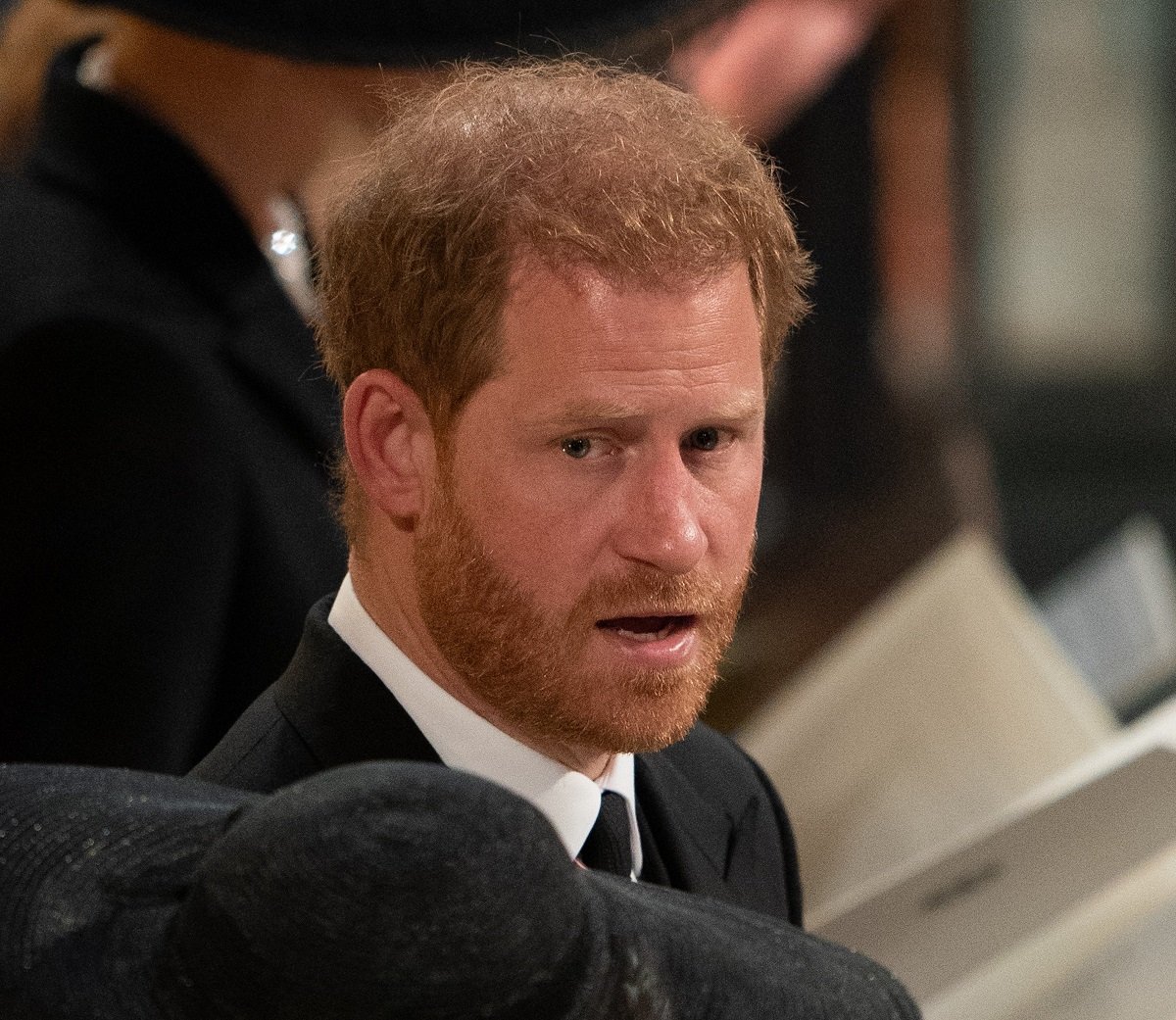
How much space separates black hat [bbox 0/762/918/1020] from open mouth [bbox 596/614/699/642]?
63 millimetres

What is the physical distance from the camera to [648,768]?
51cm

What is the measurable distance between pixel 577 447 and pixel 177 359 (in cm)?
18

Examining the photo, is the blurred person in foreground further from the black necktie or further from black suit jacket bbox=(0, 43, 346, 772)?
the black necktie

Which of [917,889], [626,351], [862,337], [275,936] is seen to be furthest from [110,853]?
[862,337]

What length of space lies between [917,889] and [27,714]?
0.87 ft

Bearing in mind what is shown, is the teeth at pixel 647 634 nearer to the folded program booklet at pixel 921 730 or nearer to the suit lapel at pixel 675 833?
the suit lapel at pixel 675 833

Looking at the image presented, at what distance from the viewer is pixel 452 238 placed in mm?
417

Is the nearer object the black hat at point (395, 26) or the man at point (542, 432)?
the man at point (542, 432)

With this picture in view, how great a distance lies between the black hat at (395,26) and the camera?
22.1 inches

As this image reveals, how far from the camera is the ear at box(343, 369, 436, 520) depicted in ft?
1.42

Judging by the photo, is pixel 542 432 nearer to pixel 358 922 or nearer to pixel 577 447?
pixel 577 447

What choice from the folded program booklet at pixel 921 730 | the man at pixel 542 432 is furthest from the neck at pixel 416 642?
the folded program booklet at pixel 921 730

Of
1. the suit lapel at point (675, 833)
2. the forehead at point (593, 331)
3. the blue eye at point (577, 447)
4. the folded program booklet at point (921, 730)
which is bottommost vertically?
the folded program booklet at point (921, 730)

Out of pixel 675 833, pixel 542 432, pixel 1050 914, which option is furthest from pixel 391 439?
pixel 1050 914
